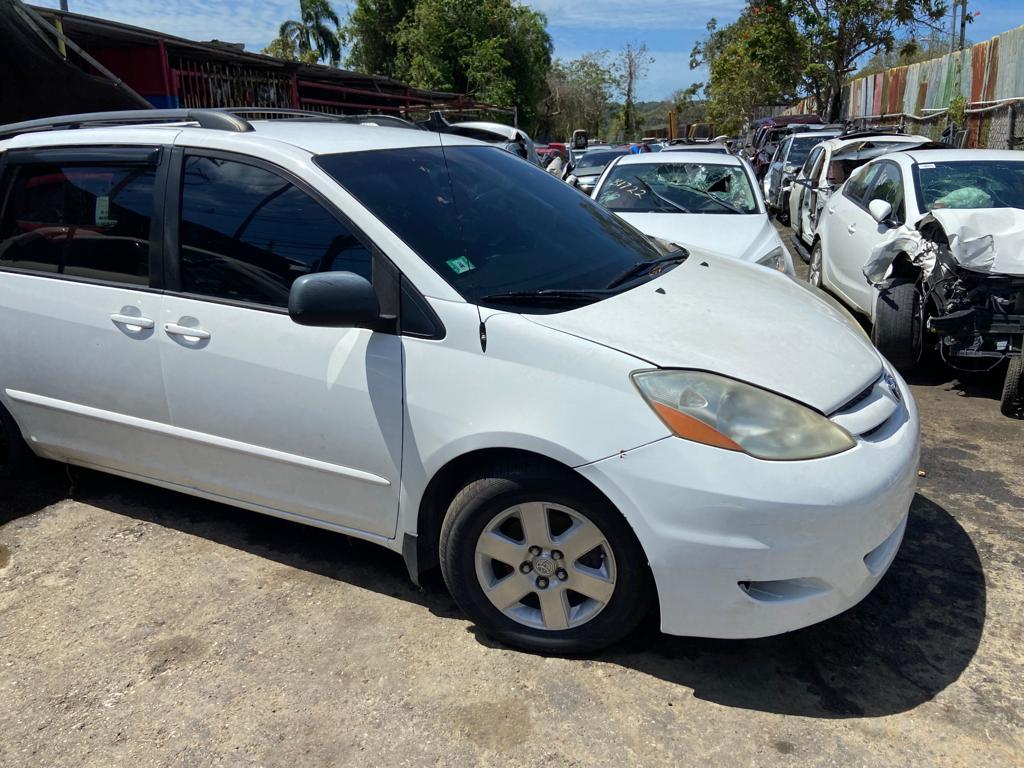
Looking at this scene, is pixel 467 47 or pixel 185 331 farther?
pixel 467 47

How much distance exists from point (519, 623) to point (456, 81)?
35.8 metres

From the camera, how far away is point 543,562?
106 inches

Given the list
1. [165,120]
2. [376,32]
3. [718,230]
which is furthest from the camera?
[376,32]

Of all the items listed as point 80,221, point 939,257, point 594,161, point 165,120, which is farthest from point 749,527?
point 594,161

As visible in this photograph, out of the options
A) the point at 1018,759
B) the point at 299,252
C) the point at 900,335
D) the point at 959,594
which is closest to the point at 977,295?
the point at 900,335

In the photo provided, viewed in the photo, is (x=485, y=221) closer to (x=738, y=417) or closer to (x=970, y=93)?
(x=738, y=417)

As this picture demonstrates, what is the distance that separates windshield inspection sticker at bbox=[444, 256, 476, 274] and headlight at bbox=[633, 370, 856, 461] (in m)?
0.77

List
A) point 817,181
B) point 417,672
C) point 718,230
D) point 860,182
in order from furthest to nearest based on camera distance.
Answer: point 817,181 → point 860,182 → point 718,230 → point 417,672

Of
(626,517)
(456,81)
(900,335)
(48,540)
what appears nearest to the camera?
(626,517)

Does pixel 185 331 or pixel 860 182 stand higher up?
pixel 860 182

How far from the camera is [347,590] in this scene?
3.28 m

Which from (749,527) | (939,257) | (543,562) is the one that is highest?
(939,257)

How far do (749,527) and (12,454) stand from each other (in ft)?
11.4

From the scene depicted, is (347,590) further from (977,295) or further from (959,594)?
(977,295)
